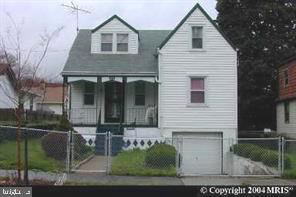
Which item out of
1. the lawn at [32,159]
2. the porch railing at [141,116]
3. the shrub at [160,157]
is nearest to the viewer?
the lawn at [32,159]

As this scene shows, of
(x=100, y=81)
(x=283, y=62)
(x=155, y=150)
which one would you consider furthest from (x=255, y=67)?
(x=155, y=150)

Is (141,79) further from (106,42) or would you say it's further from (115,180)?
(115,180)

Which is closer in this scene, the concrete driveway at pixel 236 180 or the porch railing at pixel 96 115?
the concrete driveway at pixel 236 180

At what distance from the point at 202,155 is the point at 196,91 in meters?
3.81

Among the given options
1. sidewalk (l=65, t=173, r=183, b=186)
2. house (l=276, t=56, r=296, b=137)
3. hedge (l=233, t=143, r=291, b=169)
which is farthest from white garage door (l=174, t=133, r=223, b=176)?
house (l=276, t=56, r=296, b=137)

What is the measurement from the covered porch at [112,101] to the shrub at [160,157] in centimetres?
894

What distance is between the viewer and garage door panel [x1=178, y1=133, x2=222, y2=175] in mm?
27109

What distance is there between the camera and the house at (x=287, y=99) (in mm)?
36875

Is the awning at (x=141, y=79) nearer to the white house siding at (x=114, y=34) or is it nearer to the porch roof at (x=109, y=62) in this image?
the porch roof at (x=109, y=62)

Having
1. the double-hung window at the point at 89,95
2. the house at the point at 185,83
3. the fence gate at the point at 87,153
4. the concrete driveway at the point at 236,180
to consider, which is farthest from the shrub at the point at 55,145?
the double-hung window at the point at 89,95

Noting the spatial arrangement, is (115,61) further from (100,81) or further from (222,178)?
(222,178)

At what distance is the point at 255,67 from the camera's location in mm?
41156

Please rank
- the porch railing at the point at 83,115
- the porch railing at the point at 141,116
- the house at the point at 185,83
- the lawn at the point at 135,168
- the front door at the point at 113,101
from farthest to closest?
the front door at the point at 113,101 < the porch railing at the point at 83,115 < the porch railing at the point at 141,116 < the house at the point at 185,83 < the lawn at the point at 135,168

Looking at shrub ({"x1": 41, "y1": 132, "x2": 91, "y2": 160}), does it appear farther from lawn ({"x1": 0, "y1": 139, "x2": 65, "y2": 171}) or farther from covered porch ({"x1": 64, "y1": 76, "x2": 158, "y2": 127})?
covered porch ({"x1": 64, "y1": 76, "x2": 158, "y2": 127})
